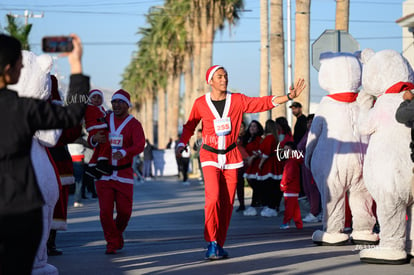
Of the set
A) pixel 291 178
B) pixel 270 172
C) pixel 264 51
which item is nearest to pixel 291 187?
pixel 291 178

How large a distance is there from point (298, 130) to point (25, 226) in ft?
38.2

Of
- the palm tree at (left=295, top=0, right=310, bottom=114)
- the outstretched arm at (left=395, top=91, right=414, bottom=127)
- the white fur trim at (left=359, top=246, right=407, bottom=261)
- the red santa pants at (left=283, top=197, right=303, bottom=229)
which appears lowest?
the red santa pants at (left=283, top=197, right=303, bottom=229)

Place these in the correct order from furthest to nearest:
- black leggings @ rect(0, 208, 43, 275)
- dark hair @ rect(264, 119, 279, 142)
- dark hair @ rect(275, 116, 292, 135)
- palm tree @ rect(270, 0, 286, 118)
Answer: palm tree @ rect(270, 0, 286, 118), dark hair @ rect(264, 119, 279, 142), dark hair @ rect(275, 116, 292, 135), black leggings @ rect(0, 208, 43, 275)

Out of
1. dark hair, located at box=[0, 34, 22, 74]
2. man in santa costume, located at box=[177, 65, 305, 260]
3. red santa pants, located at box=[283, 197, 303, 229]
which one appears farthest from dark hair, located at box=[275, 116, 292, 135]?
dark hair, located at box=[0, 34, 22, 74]

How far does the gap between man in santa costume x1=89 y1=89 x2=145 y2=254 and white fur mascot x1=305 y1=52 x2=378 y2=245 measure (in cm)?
222

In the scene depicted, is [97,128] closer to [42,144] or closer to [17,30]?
[42,144]

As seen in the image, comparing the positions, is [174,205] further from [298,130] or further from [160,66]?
[160,66]

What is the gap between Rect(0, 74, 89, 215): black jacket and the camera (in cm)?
523

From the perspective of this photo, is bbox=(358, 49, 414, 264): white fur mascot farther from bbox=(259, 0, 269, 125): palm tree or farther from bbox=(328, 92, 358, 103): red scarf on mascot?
bbox=(259, 0, 269, 125): palm tree

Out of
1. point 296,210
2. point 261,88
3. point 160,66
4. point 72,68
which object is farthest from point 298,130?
point 160,66

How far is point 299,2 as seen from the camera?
21.9 meters

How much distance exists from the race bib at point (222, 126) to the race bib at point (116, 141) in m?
1.46

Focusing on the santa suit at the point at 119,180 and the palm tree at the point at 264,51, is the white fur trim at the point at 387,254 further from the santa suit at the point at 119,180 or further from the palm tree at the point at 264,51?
the palm tree at the point at 264,51

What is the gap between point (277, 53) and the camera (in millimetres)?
25094
